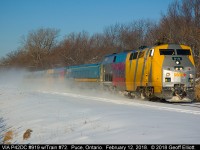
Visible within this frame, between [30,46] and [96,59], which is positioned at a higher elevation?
[30,46]

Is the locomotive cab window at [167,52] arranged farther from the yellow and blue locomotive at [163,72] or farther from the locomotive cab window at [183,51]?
the locomotive cab window at [183,51]

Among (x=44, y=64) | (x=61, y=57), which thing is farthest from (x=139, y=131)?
(x=44, y=64)

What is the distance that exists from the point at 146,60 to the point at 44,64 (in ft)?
256

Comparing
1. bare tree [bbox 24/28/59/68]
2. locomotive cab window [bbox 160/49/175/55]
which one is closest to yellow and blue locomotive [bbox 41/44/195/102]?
locomotive cab window [bbox 160/49/175/55]

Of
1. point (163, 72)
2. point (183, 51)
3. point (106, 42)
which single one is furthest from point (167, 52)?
point (106, 42)

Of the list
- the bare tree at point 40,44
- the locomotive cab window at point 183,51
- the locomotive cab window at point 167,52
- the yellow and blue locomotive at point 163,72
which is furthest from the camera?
the bare tree at point 40,44

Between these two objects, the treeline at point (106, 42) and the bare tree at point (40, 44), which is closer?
the treeline at point (106, 42)

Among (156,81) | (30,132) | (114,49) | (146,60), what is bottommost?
(30,132)

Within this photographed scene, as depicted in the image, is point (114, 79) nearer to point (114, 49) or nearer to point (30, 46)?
point (114, 49)

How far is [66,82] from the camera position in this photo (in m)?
40.9

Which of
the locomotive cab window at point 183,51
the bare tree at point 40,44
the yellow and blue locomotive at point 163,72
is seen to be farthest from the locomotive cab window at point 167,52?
the bare tree at point 40,44

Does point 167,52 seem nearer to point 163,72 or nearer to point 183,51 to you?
point 183,51

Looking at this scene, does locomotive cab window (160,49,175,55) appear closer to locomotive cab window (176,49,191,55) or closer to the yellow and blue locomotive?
the yellow and blue locomotive

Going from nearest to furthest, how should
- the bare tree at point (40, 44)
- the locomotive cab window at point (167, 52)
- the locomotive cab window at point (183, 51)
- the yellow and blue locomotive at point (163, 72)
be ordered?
1. the yellow and blue locomotive at point (163, 72)
2. the locomotive cab window at point (167, 52)
3. the locomotive cab window at point (183, 51)
4. the bare tree at point (40, 44)
